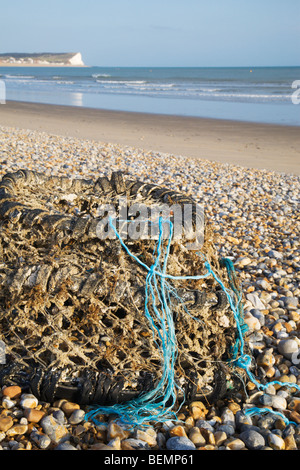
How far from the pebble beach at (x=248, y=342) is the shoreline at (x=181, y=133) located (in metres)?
2.97

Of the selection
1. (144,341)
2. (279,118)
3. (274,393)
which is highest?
(279,118)

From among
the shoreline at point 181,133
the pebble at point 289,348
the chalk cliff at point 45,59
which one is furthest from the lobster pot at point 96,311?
the chalk cliff at point 45,59

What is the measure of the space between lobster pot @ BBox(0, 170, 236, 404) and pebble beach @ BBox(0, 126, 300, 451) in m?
0.16

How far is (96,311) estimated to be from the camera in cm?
238

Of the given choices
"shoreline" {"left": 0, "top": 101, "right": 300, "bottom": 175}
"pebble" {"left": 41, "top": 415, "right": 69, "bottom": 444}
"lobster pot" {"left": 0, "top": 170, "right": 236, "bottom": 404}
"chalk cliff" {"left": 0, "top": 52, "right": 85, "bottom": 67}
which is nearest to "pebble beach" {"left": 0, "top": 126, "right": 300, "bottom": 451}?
"pebble" {"left": 41, "top": 415, "right": 69, "bottom": 444}

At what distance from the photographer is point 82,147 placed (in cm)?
1071

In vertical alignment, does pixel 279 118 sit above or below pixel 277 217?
above

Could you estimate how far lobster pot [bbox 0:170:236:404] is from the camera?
2.38 metres

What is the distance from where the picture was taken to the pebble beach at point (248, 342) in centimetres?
225

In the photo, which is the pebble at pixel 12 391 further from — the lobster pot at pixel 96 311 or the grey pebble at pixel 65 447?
the grey pebble at pixel 65 447

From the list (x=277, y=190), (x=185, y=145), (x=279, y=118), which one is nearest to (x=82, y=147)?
(x=185, y=145)

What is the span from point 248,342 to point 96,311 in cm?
133

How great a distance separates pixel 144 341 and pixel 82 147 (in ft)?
29.3

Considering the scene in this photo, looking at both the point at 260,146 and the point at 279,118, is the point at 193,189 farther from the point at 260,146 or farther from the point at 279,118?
the point at 279,118
